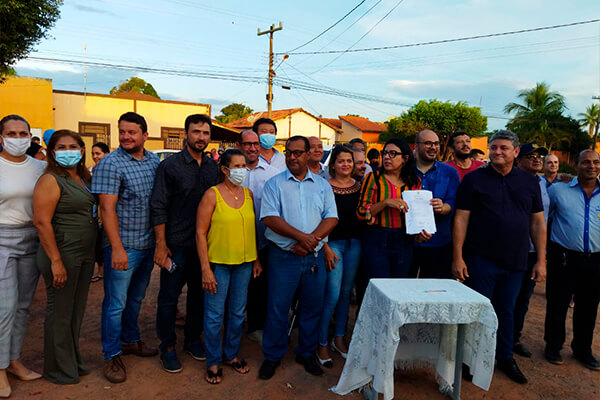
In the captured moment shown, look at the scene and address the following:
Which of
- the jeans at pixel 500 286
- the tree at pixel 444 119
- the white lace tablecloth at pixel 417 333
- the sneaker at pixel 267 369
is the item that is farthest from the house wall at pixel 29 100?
the tree at pixel 444 119

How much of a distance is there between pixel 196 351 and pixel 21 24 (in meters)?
11.2

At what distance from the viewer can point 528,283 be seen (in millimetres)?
4207

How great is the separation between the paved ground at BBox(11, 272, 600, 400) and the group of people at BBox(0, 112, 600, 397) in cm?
10

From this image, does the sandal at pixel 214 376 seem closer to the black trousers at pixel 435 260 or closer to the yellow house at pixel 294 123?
the black trousers at pixel 435 260

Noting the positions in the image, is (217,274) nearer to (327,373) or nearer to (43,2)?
(327,373)

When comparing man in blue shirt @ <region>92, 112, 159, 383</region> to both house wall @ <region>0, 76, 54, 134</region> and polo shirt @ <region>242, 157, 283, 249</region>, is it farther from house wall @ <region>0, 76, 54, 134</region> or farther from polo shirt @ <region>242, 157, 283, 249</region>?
house wall @ <region>0, 76, 54, 134</region>

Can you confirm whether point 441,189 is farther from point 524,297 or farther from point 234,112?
point 234,112

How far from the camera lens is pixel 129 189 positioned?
3311 millimetres

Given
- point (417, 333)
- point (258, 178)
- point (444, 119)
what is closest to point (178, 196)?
point (258, 178)

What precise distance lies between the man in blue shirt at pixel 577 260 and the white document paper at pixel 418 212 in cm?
167

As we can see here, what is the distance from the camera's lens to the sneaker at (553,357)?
4.03m

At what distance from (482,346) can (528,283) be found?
1691mm

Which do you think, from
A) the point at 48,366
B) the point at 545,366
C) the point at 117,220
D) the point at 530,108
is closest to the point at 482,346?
the point at 545,366

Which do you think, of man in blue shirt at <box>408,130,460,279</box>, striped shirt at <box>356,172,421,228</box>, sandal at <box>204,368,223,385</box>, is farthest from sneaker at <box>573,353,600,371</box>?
sandal at <box>204,368,223,385</box>
